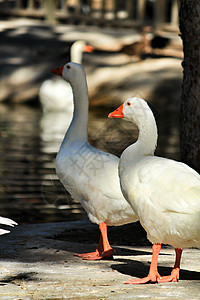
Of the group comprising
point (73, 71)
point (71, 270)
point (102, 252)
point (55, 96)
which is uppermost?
point (73, 71)

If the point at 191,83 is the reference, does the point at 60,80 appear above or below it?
below

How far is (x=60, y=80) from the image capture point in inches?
677

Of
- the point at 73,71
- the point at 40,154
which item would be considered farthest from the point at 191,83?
the point at 40,154

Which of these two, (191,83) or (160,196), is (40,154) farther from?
(160,196)

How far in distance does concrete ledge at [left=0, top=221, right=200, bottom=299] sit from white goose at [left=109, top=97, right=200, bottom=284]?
223 millimetres

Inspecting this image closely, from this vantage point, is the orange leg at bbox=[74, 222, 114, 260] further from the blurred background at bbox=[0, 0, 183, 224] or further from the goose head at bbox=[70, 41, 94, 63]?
the goose head at bbox=[70, 41, 94, 63]

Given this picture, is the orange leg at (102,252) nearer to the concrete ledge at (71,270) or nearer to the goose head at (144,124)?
the concrete ledge at (71,270)

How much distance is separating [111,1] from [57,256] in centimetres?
2032

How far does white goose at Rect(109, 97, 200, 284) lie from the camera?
3.90 meters

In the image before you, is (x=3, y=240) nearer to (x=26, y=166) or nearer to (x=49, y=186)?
(x=49, y=186)

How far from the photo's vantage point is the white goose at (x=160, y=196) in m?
3.90

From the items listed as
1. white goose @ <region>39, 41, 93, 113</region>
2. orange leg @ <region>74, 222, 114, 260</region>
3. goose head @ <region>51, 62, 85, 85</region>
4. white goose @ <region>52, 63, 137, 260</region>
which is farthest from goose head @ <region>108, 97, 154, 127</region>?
white goose @ <region>39, 41, 93, 113</region>

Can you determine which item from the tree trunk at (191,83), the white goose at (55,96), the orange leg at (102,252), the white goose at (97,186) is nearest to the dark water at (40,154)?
the white goose at (55,96)

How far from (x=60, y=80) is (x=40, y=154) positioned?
22.1 feet
